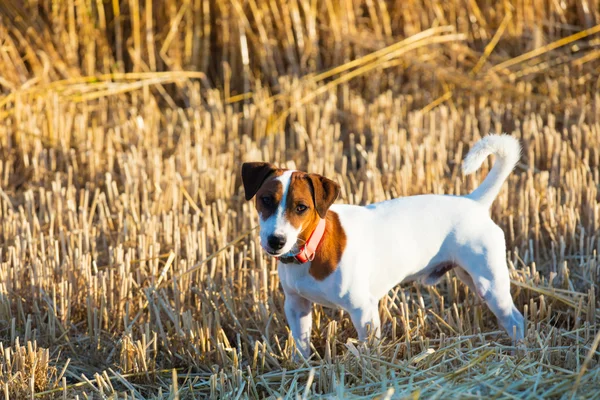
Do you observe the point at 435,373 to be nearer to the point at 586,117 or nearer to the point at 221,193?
the point at 221,193

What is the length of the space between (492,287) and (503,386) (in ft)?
3.46

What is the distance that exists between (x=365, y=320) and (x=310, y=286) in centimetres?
32

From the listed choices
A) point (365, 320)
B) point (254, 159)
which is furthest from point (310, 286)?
point (254, 159)

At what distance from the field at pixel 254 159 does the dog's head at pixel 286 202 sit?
587 millimetres

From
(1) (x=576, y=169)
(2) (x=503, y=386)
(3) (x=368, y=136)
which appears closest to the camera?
(2) (x=503, y=386)

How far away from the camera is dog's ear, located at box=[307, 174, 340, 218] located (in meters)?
3.78

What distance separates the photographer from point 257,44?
369 inches

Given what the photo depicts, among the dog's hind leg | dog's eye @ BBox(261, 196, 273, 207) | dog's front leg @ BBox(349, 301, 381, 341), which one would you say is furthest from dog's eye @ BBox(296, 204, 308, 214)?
the dog's hind leg

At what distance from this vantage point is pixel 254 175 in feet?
12.7

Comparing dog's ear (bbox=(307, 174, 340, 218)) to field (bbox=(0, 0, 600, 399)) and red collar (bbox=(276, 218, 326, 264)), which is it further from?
field (bbox=(0, 0, 600, 399))

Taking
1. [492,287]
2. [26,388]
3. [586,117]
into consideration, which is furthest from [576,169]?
[26,388]

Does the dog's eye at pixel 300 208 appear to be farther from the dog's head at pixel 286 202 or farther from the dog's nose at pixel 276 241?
the dog's nose at pixel 276 241

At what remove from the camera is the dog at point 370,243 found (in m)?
3.76

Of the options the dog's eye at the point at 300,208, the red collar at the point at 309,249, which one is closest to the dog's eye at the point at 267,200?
the dog's eye at the point at 300,208
